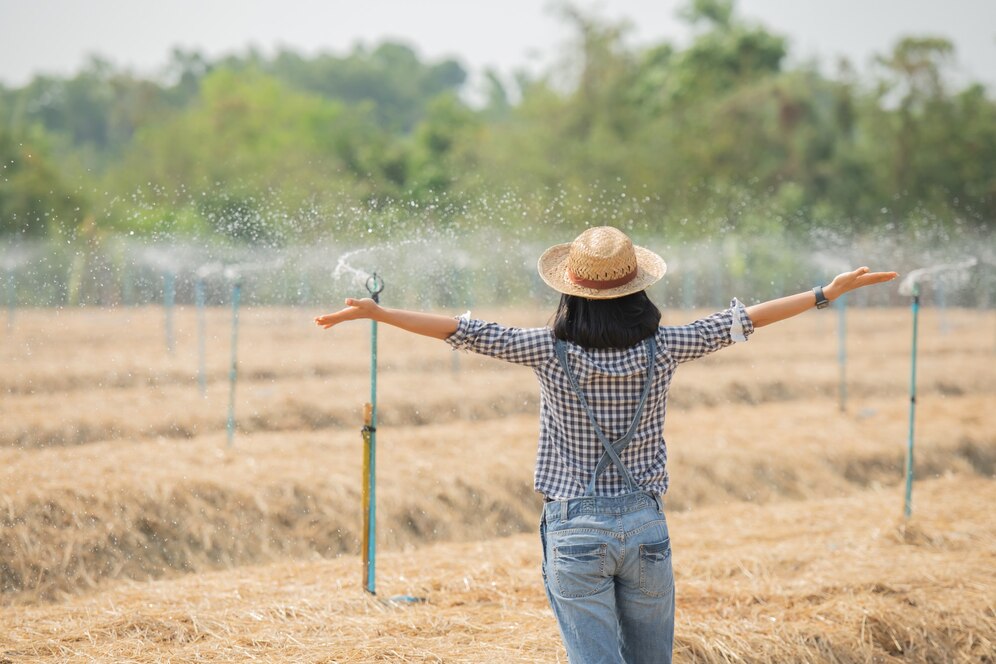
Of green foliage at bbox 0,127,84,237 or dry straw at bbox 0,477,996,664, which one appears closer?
dry straw at bbox 0,477,996,664

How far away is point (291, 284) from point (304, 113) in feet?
130

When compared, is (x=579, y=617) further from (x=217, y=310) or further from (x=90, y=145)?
(x=90, y=145)

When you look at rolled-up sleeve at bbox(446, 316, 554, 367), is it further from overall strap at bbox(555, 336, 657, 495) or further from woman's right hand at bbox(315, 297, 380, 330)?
woman's right hand at bbox(315, 297, 380, 330)

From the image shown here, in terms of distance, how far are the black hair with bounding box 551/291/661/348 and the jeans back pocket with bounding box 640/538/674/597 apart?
639mm

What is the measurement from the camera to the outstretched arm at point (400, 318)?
133 inches

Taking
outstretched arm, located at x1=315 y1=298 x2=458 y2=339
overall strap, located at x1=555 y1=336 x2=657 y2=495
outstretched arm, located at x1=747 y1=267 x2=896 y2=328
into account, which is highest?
outstretched arm, located at x1=747 y1=267 x2=896 y2=328

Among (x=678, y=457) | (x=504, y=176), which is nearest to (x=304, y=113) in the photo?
(x=504, y=176)

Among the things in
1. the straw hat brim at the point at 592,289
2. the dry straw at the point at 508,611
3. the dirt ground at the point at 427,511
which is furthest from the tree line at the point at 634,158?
the straw hat brim at the point at 592,289

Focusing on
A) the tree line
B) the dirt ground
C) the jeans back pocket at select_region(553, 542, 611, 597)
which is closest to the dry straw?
the dirt ground

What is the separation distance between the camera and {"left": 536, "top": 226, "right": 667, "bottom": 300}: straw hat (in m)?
3.33

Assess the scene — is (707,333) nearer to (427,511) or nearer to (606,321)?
(606,321)

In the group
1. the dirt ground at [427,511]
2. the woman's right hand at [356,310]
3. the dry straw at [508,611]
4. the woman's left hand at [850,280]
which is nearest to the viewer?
the woman's right hand at [356,310]

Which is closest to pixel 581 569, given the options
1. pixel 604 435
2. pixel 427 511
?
pixel 604 435

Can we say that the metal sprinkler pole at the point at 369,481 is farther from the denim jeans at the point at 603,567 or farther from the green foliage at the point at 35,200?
the green foliage at the point at 35,200
